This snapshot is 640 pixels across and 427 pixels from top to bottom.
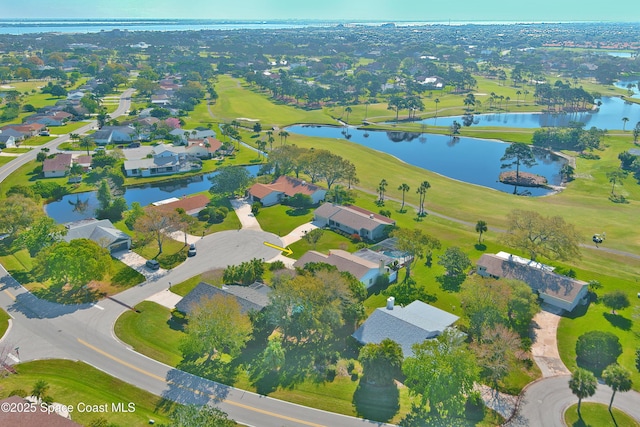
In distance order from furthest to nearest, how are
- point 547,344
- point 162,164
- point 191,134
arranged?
point 191,134 < point 162,164 < point 547,344

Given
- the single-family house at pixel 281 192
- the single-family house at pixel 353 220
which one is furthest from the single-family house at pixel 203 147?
the single-family house at pixel 353 220

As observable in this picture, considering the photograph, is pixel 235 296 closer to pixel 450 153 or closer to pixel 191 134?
pixel 191 134

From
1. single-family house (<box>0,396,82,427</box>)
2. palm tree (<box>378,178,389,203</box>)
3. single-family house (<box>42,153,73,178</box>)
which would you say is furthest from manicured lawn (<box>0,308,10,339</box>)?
palm tree (<box>378,178,389,203</box>)

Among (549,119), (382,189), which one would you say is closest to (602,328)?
(382,189)

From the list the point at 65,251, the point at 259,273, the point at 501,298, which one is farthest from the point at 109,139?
the point at 501,298

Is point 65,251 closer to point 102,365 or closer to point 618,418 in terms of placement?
point 102,365

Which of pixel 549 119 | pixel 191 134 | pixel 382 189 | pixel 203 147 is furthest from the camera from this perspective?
pixel 549 119
